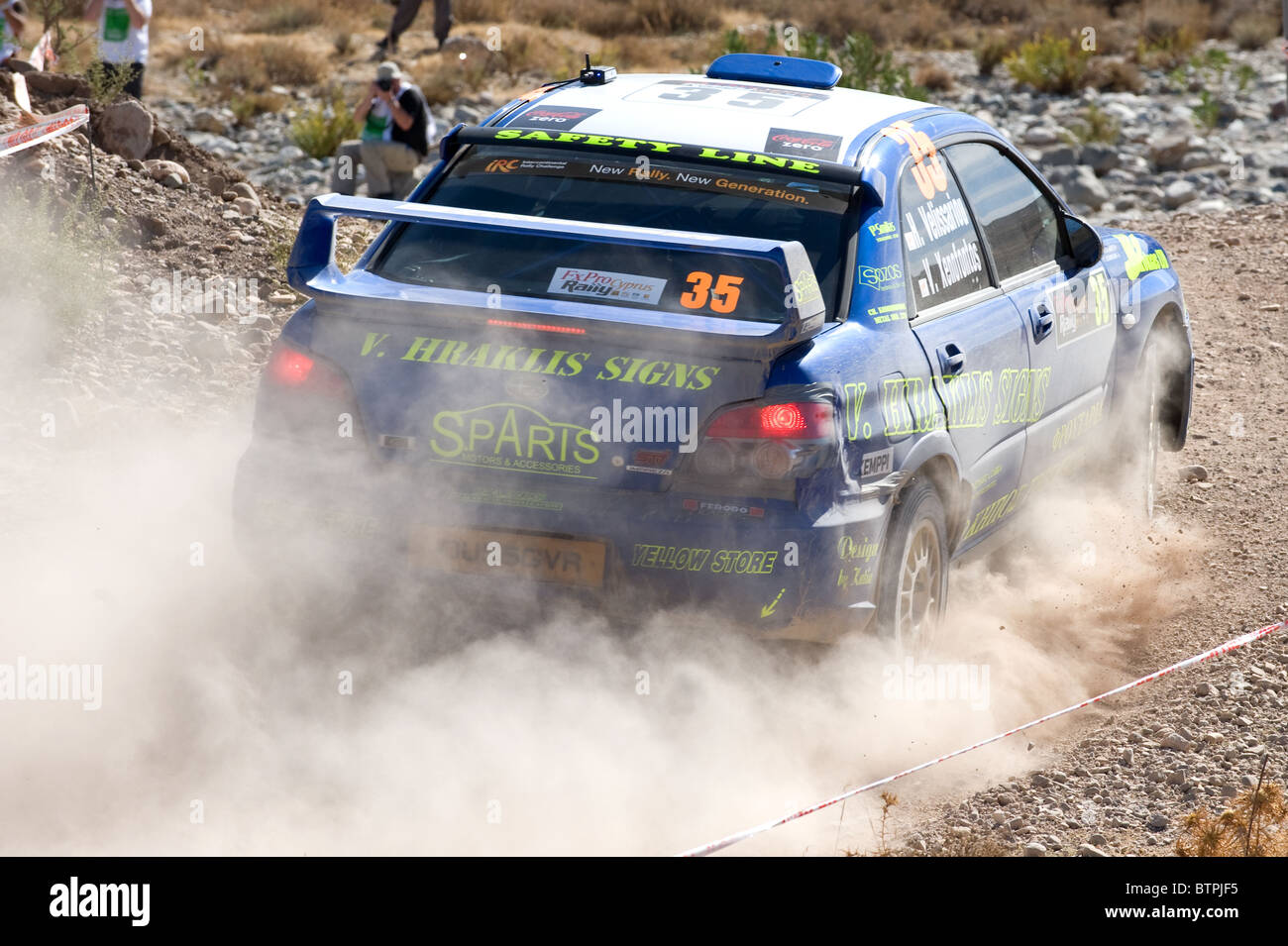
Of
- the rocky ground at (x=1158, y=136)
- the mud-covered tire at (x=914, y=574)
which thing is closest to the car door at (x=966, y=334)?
the mud-covered tire at (x=914, y=574)

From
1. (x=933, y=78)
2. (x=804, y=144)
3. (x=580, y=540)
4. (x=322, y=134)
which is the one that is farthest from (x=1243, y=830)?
(x=933, y=78)

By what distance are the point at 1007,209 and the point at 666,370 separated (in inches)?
82.2

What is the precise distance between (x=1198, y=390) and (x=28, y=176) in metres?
6.82

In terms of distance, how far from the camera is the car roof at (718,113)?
16.4ft

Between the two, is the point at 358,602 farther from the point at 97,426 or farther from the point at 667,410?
the point at 97,426

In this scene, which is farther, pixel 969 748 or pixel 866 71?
pixel 866 71

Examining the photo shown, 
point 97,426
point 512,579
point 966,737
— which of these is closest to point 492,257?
point 512,579

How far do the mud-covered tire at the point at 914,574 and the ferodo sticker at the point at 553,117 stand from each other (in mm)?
1710

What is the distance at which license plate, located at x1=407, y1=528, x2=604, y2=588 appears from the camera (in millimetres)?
4176

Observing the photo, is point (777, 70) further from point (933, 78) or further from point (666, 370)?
point (933, 78)

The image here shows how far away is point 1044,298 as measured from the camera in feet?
18.3

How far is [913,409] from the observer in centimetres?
456

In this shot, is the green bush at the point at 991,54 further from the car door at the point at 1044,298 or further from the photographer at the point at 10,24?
the car door at the point at 1044,298
